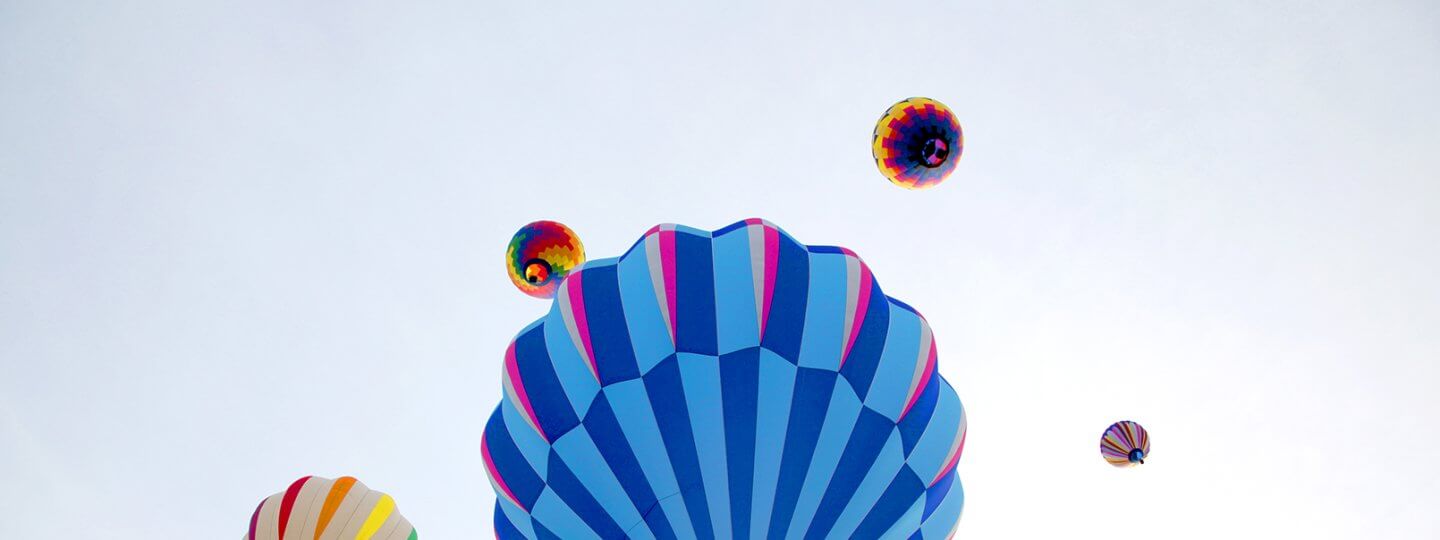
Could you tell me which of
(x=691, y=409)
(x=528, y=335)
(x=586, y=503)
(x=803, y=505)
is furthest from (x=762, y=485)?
(x=528, y=335)

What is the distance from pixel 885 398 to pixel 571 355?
2.22 meters

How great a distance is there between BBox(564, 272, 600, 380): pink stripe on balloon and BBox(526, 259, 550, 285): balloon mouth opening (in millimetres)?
1805

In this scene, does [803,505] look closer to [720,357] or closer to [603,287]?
[720,357]

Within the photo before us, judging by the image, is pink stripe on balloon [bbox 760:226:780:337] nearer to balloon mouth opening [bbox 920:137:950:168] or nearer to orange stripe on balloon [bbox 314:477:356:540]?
balloon mouth opening [bbox 920:137:950:168]

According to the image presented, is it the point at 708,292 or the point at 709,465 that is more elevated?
the point at 708,292

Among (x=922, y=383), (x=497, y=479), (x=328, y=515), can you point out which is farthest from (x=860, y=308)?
(x=328, y=515)

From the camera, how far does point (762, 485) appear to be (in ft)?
18.9

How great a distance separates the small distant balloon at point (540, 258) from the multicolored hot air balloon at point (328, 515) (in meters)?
A: 2.29

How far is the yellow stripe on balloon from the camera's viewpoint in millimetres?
7102

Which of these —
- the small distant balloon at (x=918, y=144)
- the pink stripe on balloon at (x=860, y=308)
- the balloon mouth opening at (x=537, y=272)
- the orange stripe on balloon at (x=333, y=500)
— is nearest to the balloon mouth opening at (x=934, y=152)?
the small distant balloon at (x=918, y=144)

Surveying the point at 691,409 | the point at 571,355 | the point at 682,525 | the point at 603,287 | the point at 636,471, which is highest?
the point at 603,287

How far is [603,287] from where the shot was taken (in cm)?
595

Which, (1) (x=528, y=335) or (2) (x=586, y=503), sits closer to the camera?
(2) (x=586, y=503)

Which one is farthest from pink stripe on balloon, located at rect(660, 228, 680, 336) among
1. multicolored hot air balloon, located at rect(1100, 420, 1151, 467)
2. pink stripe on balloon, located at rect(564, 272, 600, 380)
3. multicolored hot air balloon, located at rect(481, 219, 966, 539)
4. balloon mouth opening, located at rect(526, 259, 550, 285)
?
multicolored hot air balloon, located at rect(1100, 420, 1151, 467)
